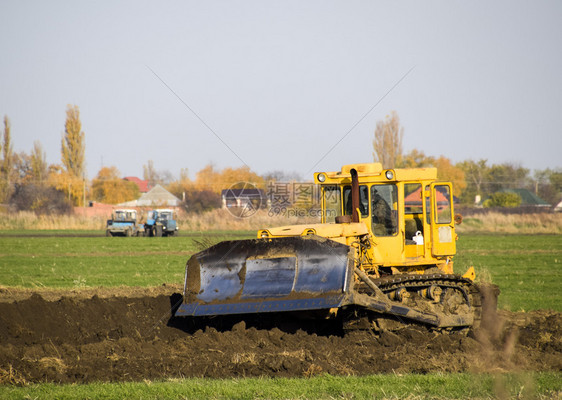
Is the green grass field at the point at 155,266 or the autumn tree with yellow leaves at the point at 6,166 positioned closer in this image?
the green grass field at the point at 155,266

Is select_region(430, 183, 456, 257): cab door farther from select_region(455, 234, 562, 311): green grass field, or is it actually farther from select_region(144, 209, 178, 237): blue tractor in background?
select_region(144, 209, 178, 237): blue tractor in background

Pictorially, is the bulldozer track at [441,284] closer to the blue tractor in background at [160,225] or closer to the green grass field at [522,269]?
the green grass field at [522,269]

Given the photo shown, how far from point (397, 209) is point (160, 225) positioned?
48.3 metres

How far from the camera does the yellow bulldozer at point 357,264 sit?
10.6 metres

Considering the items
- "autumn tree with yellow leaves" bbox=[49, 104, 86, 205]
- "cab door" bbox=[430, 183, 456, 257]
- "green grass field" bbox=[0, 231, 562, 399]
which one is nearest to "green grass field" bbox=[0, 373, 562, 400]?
"green grass field" bbox=[0, 231, 562, 399]

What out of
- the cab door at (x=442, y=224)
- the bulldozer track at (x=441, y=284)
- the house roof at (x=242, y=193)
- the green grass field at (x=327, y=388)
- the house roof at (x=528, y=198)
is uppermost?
the house roof at (x=242, y=193)

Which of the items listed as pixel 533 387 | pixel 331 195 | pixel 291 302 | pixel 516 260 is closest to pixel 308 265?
pixel 291 302

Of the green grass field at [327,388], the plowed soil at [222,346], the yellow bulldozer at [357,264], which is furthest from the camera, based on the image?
the yellow bulldozer at [357,264]

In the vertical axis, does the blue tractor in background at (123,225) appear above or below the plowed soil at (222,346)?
above

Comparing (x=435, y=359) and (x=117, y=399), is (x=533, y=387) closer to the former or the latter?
(x=435, y=359)

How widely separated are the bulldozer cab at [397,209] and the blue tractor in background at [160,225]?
47445mm

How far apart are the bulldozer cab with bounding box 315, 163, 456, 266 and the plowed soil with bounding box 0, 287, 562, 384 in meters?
1.73

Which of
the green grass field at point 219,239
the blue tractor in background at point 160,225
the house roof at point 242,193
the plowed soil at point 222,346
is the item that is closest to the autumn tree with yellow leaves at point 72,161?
the house roof at point 242,193

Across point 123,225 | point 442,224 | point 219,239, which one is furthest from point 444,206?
Answer: point 123,225
